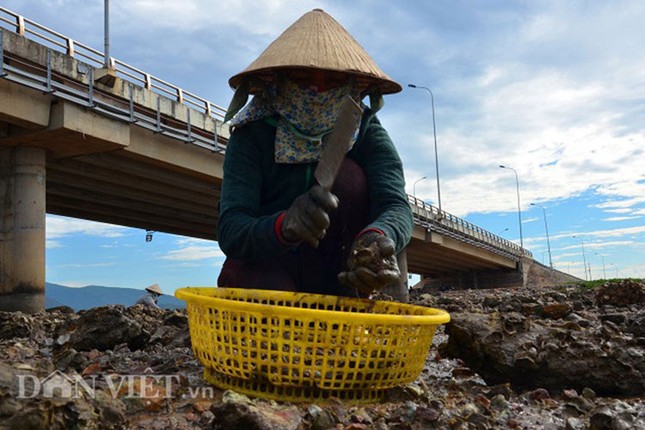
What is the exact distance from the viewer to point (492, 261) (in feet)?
147

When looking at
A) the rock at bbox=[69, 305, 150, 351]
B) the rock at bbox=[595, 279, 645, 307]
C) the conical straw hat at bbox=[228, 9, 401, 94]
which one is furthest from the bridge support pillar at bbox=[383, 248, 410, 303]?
the rock at bbox=[595, 279, 645, 307]

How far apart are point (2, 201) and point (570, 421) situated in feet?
45.8

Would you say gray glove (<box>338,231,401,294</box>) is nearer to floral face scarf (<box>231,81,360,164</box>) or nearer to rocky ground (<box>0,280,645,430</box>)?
rocky ground (<box>0,280,645,430</box>)

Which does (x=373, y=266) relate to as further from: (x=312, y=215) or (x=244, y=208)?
(x=244, y=208)

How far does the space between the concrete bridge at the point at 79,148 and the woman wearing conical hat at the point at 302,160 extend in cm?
1008

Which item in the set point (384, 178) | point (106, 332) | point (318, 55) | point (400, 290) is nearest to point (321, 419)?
point (384, 178)

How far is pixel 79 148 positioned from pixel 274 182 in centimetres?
1243

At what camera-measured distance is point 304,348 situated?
2.01 m

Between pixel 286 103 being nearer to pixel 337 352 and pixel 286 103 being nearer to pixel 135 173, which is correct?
pixel 337 352

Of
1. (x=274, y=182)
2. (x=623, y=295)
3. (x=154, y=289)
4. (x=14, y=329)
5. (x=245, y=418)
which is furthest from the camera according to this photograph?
(x=154, y=289)

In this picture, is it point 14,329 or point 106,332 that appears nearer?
point 106,332

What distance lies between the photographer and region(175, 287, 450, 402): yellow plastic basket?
1984 millimetres

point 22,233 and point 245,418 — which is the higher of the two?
point 22,233

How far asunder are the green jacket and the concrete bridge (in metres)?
10.1
